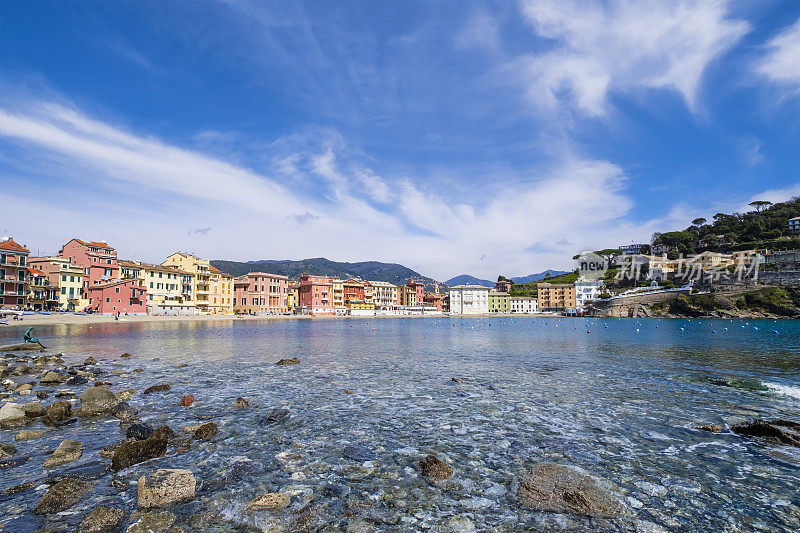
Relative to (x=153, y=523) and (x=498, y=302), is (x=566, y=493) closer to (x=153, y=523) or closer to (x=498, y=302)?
(x=153, y=523)

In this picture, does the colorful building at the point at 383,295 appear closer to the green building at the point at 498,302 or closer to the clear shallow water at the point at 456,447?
the green building at the point at 498,302

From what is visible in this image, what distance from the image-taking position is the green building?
610 ft

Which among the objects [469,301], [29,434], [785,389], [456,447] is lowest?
[785,389]

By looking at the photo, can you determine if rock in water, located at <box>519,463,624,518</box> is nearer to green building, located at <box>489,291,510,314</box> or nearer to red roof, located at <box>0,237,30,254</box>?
red roof, located at <box>0,237,30,254</box>

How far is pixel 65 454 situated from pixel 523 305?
18692 centimetres

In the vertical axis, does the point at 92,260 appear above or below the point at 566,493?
above

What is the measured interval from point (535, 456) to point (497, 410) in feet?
13.9

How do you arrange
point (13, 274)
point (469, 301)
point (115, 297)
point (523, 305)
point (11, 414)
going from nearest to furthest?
1. point (11, 414)
2. point (13, 274)
3. point (115, 297)
4. point (469, 301)
5. point (523, 305)

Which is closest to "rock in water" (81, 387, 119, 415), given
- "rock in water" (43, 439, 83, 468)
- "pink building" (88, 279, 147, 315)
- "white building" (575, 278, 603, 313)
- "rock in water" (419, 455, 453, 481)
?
"rock in water" (43, 439, 83, 468)

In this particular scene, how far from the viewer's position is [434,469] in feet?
27.2

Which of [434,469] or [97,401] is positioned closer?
[434,469]

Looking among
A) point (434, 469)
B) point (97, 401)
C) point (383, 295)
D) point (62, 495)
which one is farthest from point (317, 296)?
point (62, 495)

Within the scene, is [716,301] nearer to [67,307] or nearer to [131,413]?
[131,413]

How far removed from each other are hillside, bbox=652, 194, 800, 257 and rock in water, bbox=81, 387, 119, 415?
574ft
